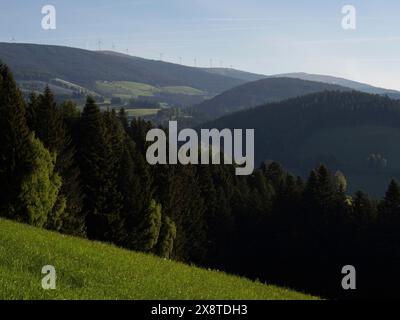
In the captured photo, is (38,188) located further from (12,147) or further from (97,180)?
(97,180)

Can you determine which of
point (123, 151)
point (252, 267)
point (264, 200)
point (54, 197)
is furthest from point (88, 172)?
point (264, 200)

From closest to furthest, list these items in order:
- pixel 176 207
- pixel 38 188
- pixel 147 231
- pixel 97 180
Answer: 1. pixel 38 188
2. pixel 97 180
3. pixel 147 231
4. pixel 176 207

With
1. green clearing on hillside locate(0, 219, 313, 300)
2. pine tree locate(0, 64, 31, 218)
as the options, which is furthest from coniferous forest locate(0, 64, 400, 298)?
green clearing on hillside locate(0, 219, 313, 300)

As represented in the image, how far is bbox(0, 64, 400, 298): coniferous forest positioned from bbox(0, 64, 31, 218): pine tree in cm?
9

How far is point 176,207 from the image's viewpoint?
69062 mm

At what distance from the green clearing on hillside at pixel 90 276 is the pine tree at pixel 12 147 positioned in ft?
59.0

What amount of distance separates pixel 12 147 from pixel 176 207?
27.7 m

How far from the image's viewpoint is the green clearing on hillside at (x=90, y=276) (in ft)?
52.3

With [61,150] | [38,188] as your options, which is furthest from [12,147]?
[61,150]

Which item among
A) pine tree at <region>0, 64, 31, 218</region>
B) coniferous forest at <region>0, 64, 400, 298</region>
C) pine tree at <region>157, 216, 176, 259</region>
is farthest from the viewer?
pine tree at <region>157, 216, 176, 259</region>

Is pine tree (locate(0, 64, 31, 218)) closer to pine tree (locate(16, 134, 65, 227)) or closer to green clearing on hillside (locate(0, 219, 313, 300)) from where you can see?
pine tree (locate(16, 134, 65, 227))

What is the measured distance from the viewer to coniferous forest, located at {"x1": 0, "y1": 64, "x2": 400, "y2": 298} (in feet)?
152

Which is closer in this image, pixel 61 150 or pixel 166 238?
pixel 61 150
